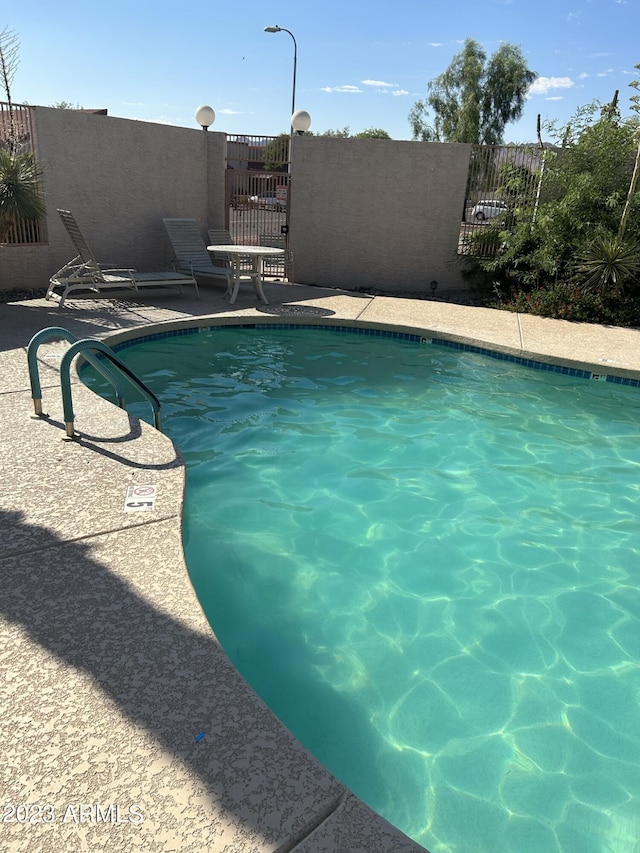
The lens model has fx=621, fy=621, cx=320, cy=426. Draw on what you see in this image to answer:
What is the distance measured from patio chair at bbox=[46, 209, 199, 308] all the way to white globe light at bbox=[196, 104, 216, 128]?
3.79 metres

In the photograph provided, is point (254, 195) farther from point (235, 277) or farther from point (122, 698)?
point (122, 698)

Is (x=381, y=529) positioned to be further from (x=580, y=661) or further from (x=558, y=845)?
(x=558, y=845)

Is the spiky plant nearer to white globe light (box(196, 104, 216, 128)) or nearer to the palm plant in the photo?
white globe light (box(196, 104, 216, 128))

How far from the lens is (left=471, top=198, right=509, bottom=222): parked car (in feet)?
37.6

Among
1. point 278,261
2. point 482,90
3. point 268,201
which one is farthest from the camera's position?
point 482,90

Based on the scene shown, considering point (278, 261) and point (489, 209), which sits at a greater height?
point (489, 209)

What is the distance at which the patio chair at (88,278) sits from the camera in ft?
29.2

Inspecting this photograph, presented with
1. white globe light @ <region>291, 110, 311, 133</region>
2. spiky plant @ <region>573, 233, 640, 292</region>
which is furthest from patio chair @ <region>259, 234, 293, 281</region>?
spiky plant @ <region>573, 233, 640, 292</region>

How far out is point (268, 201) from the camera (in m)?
13.5

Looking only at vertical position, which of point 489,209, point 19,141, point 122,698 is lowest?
point 122,698

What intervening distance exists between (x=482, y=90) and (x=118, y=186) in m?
34.0

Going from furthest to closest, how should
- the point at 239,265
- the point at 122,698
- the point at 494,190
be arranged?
the point at 494,190 < the point at 239,265 < the point at 122,698

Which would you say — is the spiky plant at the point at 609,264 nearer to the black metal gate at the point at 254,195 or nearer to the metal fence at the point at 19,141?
the black metal gate at the point at 254,195

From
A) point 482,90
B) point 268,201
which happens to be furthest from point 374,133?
point 268,201
